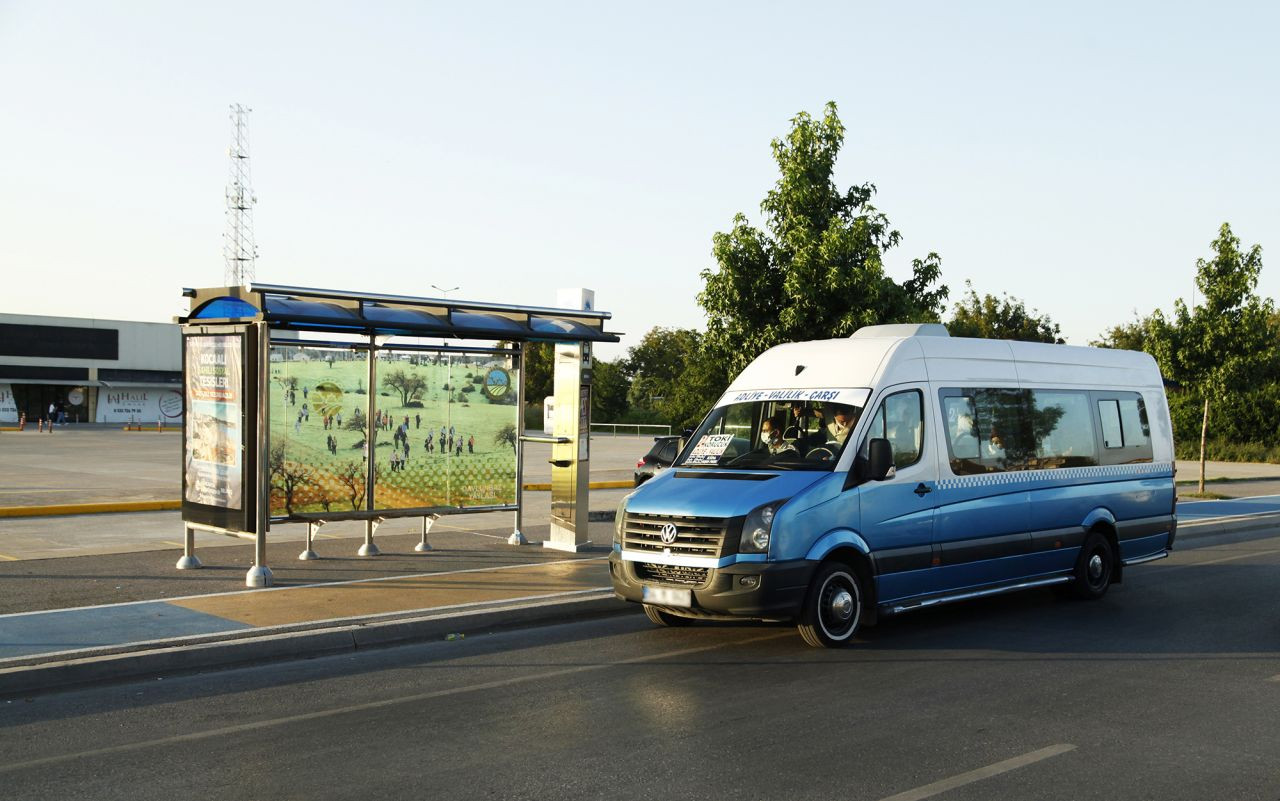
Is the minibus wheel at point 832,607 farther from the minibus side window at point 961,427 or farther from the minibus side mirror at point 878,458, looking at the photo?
the minibus side window at point 961,427

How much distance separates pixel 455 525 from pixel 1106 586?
9.35 metres

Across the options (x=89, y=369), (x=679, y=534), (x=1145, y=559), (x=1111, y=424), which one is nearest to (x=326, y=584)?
(x=679, y=534)

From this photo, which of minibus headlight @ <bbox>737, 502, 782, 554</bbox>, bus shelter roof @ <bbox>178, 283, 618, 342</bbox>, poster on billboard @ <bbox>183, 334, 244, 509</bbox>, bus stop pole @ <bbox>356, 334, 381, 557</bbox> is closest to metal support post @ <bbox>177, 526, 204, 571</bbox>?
poster on billboard @ <bbox>183, 334, 244, 509</bbox>

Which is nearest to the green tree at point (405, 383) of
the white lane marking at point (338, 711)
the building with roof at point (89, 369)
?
the white lane marking at point (338, 711)

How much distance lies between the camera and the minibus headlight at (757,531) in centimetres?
903

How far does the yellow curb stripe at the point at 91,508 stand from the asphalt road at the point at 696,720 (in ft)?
38.0

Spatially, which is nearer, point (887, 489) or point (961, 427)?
point (887, 489)

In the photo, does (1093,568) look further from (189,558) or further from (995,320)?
(995,320)

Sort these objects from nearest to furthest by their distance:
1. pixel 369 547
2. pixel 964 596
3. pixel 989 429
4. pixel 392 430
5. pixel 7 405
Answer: pixel 964 596
pixel 989 429
pixel 392 430
pixel 369 547
pixel 7 405

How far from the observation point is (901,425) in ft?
33.6

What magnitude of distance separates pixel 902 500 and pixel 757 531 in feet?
5.45

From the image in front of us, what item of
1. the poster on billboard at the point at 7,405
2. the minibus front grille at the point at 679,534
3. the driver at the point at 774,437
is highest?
the poster on billboard at the point at 7,405

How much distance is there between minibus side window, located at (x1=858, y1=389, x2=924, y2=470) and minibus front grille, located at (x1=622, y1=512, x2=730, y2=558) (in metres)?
1.66

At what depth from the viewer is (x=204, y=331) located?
12.4 meters
